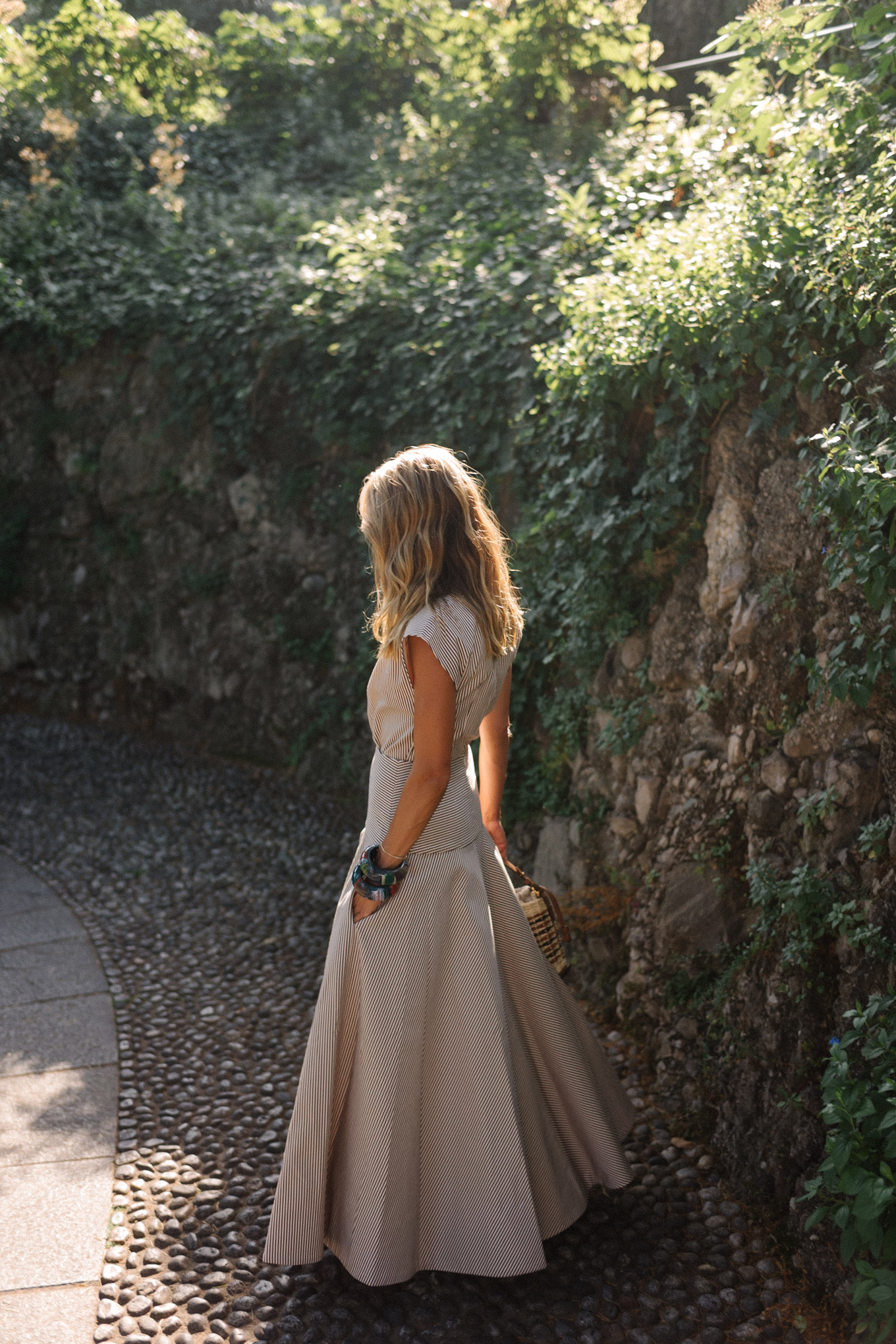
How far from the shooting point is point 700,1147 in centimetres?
288

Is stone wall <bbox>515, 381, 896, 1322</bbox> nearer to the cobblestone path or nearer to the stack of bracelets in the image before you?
the cobblestone path

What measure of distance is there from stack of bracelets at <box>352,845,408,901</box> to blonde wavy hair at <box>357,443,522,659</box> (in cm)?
50

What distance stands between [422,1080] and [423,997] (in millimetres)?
205

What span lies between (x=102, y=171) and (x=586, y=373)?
7935 millimetres

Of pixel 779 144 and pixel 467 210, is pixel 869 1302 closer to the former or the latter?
pixel 779 144

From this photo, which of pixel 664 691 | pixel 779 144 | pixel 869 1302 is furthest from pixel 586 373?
pixel 869 1302

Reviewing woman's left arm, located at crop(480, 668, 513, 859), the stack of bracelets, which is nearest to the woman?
the stack of bracelets

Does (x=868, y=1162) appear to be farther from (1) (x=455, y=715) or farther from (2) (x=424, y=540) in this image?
(2) (x=424, y=540)

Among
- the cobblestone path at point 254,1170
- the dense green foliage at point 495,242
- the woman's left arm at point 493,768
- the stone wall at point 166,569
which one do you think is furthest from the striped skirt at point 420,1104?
the stone wall at point 166,569

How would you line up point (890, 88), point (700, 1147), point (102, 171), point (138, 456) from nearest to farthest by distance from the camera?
point (700, 1147), point (890, 88), point (138, 456), point (102, 171)

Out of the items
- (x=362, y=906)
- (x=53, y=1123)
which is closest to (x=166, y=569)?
(x=53, y=1123)

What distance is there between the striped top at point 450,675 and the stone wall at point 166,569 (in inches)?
145

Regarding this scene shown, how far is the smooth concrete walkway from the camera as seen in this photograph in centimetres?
244

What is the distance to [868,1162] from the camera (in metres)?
1.99
